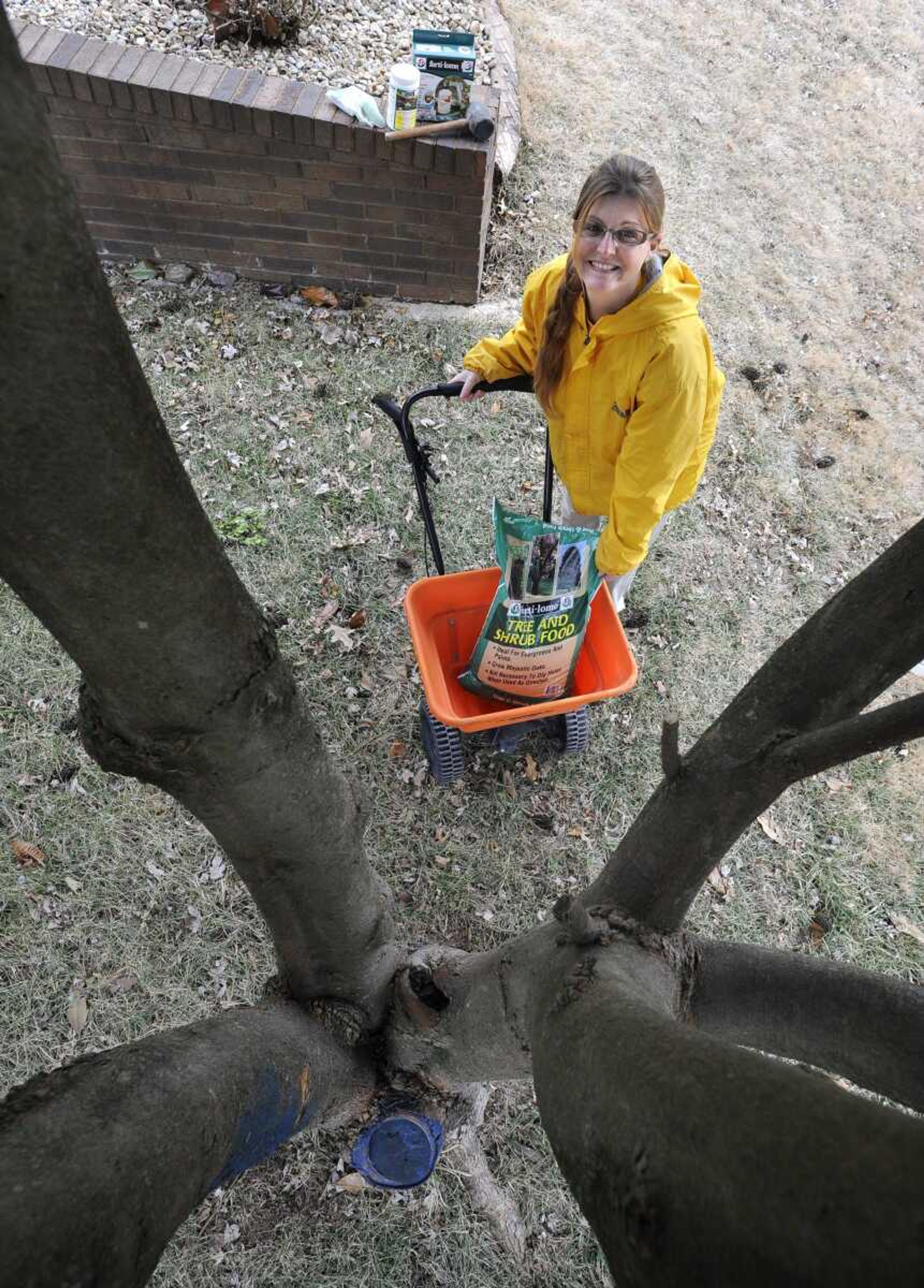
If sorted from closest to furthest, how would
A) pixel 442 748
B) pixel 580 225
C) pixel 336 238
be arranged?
1. pixel 580 225
2. pixel 442 748
3. pixel 336 238

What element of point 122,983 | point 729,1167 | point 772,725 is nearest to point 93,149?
point 122,983

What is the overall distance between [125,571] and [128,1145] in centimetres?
64

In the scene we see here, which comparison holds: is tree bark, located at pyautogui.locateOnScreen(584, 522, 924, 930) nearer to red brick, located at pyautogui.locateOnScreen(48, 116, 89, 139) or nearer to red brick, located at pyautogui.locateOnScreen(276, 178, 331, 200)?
red brick, located at pyautogui.locateOnScreen(276, 178, 331, 200)

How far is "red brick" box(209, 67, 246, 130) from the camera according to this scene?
4.31m

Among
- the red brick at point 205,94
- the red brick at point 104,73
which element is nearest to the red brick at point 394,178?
the red brick at point 205,94

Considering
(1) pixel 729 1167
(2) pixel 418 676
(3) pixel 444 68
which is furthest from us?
(3) pixel 444 68

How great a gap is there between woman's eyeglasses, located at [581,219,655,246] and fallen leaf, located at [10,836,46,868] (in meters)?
3.21

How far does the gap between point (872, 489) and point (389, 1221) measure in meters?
4.58

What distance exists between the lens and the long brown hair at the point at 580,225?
2666 millimetres

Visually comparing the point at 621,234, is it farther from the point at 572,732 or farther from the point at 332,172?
the point at 332,172

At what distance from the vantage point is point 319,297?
5250 mm

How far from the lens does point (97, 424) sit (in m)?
0.72

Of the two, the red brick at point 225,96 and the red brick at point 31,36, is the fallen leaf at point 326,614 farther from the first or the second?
the red brick at point 31,36

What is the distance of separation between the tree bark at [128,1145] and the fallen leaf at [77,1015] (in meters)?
1.97
